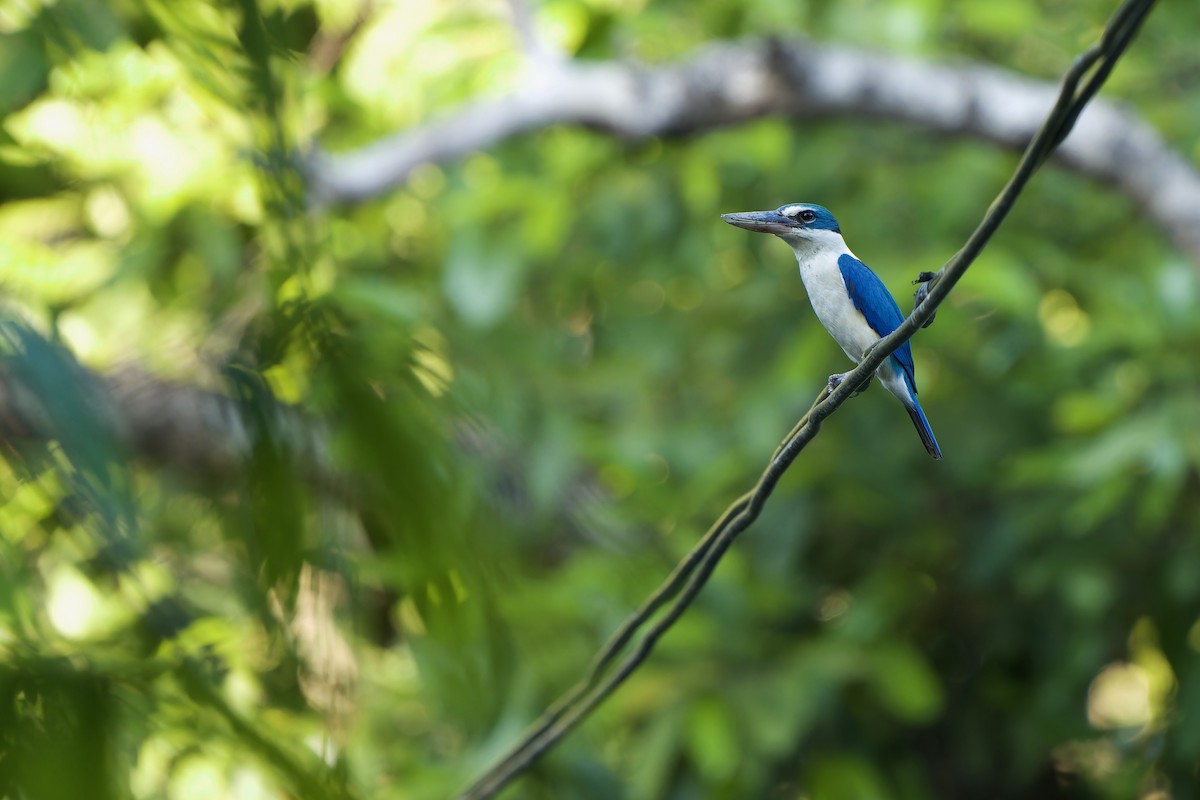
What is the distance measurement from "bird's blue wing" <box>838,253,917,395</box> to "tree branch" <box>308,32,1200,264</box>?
2576 mm

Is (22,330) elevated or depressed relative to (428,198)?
elevated

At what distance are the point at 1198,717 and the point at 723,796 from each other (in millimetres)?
1209

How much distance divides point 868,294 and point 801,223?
9cm

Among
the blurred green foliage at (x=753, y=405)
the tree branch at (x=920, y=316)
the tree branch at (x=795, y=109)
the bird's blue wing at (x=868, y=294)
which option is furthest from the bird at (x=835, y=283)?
the tree branch at (x=795, y=109)

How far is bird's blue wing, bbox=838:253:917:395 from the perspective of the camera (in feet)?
3.50

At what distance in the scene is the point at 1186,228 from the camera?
3.47 m

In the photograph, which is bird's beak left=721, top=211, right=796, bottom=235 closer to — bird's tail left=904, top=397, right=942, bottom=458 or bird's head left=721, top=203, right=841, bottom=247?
Answer: bird's head left=721, top=203, right=841, bottom=247

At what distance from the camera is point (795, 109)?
3604 millimetres

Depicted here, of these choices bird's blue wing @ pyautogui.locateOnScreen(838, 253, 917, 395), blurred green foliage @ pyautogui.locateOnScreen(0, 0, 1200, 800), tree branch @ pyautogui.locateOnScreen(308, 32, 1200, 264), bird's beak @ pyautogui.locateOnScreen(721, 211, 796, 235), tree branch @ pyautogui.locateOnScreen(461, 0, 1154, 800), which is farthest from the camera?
tree branch @ pyautogui.locateOnScreen(308, 32, 1200, 264)

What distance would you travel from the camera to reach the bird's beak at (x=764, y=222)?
38.1 inches

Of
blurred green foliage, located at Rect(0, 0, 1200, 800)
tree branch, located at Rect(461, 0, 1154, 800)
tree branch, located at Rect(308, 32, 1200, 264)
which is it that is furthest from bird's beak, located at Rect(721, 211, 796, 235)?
tree branch, located at Rect(308, 32, 1200, 264)

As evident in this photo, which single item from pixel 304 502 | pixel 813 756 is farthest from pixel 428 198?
pixel 304 502

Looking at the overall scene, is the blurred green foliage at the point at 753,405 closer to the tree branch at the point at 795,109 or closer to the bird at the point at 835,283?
the tree branch at the point at 795,109

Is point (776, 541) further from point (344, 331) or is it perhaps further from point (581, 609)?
point (344, 331)
